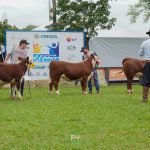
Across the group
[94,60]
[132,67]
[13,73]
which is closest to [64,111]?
[13,73]

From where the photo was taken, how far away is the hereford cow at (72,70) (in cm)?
1648

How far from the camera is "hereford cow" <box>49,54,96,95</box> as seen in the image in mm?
16484

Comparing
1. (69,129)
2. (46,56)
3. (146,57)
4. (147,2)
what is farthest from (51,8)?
(69,129)

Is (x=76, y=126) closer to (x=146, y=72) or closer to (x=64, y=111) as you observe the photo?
Result: (x=64, y=111)

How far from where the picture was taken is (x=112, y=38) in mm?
24844

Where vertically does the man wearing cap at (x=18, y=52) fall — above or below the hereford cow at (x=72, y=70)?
above

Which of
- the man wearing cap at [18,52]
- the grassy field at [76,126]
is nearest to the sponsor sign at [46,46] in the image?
the man wearing cap at [18,52]

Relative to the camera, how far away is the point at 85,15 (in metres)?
26.7

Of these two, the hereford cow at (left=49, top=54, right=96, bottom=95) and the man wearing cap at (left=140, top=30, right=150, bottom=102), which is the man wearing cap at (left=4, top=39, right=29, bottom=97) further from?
the man wearing cap at (left=140, top=30, right=150, bottom=102)

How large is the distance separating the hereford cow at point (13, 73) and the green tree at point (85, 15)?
40.1 ft

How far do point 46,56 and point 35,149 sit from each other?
15.5 metres

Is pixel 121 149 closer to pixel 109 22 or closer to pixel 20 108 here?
pixel 20 108

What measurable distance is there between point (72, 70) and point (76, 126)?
8.13 meters

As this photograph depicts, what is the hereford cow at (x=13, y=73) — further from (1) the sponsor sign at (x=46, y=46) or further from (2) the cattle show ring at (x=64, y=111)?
(1) the sponsor sign at (x=46, y=46)
